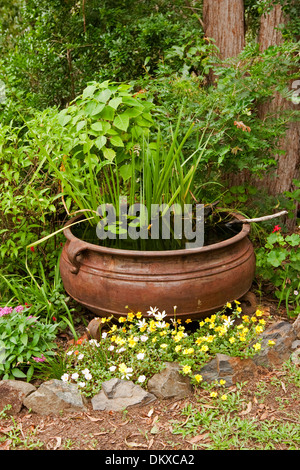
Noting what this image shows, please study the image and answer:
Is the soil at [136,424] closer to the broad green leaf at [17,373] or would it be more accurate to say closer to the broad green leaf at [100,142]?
the broad green leaf at [17,373]

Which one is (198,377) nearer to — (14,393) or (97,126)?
(14,393)

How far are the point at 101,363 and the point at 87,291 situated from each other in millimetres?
427

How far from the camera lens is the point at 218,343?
8.55ft

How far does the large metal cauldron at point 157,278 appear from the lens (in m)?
2.57

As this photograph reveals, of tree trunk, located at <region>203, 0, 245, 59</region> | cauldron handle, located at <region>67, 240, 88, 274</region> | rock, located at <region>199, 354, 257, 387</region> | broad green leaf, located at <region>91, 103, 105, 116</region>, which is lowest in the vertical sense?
rock, located at <region>199, 354, 257, 387</region>

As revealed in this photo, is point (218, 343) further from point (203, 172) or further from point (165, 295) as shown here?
point (203, 172)

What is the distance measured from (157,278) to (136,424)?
75cm

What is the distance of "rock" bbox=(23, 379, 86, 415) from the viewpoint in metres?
2.31

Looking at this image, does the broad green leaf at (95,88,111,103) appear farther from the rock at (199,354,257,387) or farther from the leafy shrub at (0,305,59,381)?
the rock at (199,354,257,387)

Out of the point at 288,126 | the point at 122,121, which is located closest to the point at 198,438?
the point at 122,121

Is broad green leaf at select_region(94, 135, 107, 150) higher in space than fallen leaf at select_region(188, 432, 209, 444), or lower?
higher

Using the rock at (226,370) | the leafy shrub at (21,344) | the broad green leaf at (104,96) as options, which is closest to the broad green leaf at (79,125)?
the broad green leaf at (104,96)

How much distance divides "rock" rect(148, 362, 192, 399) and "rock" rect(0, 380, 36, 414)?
0.62 m

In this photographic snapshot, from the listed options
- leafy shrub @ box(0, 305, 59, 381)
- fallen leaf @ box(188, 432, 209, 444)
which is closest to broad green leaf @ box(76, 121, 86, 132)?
leafy shrub @ box(0, 305, 59, 381)
